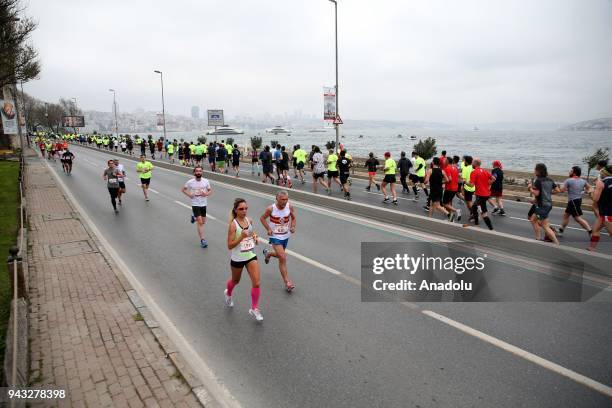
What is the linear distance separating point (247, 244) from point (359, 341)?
6.67 ft

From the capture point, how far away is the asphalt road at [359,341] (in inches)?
158

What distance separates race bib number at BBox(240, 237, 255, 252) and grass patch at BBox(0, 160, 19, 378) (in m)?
3.07

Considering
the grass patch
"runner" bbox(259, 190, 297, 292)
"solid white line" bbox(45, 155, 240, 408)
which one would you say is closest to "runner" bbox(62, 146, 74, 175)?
the grass patch

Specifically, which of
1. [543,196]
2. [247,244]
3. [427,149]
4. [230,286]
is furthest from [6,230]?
[427,149]

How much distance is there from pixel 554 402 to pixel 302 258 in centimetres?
524

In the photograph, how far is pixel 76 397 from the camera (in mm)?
3908

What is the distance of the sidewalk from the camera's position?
13.1ft

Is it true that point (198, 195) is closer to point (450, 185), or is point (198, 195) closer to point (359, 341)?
point (359, 341)

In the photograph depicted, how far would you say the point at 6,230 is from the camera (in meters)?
10.3

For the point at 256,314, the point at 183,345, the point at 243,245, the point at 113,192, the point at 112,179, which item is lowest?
the point at 183,345

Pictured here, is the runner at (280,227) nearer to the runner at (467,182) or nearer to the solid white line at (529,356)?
the solid white line at (529,356)

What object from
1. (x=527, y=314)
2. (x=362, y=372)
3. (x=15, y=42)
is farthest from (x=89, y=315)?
(x=15, y=42)

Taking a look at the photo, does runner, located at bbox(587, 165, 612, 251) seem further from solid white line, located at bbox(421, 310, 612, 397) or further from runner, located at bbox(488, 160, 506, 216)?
solid white line, located at bbox(421, 310, 612, 397)

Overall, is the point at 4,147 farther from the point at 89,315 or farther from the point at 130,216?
the point at 89,315
